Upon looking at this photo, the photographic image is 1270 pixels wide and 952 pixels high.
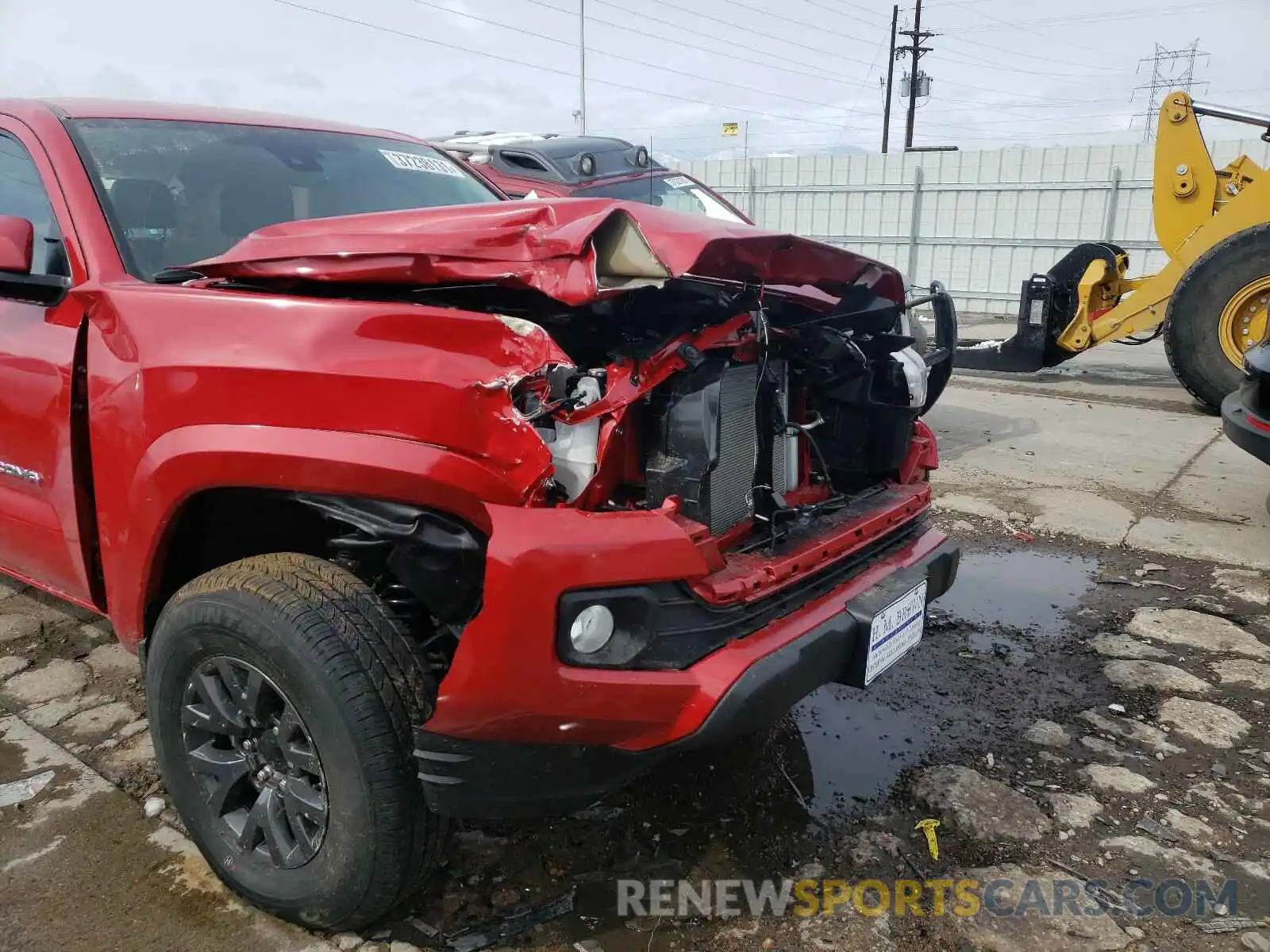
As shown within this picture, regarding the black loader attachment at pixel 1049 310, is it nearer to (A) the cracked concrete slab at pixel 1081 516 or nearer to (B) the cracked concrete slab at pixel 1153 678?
(A) the cracked concrete slab at pixel 1081 516

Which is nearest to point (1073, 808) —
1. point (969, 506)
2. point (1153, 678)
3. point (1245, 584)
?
point (1153, 678)

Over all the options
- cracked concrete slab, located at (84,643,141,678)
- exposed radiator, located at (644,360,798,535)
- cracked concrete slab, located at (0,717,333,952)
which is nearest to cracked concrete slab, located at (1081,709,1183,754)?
exposed radiator, located at (644,360,798,535)

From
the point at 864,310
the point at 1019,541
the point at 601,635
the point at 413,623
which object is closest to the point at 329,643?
the point at 413,623

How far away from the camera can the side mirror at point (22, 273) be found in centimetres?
233

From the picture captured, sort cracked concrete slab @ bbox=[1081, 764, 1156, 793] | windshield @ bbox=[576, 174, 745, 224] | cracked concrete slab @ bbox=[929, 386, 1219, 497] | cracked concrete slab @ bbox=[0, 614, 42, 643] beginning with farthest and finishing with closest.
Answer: windshield @ bbox=[576, 174, 745, 224]
cracked concrete slab @ bbox=[929, 386, 1219, 497]
cracked concrete slab @ bbox=[0, 614, 42, 643]
cracked concrete slab @ bbox=[1081, 764, 1156, 793]

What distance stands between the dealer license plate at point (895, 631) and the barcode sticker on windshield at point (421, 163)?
231 centimetres

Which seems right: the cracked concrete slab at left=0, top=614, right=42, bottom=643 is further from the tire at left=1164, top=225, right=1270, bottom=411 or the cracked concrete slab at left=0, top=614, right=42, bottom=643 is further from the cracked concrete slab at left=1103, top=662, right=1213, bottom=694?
the tire at left=1164, top=225, right=1270, bottom=411

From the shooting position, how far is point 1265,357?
443 cm

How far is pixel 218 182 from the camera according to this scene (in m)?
2.76

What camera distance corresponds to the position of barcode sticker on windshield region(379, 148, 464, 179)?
10.9 feet

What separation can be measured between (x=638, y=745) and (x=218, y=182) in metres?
2.11

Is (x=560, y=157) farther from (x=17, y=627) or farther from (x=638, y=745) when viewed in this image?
(x=638, y=745)

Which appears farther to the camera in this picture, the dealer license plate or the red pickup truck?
the dealer license plate

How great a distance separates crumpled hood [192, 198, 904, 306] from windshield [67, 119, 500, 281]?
0.58m
